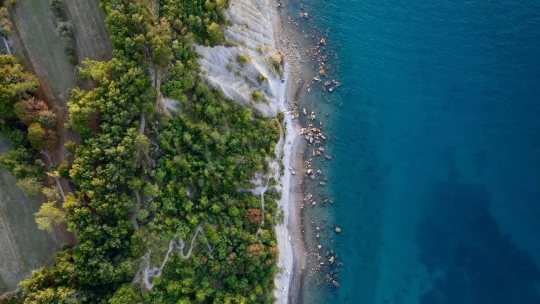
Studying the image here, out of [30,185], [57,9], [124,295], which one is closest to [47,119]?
[30,185]

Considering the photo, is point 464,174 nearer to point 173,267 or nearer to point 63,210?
point 173,267

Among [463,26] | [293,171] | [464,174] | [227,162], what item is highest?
[463,26]

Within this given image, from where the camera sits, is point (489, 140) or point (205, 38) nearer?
point (205, 38)

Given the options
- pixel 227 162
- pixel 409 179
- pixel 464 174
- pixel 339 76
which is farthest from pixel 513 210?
pixel 227 162

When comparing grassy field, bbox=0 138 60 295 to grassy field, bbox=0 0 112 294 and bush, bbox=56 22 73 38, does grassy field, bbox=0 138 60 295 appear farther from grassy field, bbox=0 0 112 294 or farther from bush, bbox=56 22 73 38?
bush, bbox=56 22 73 38

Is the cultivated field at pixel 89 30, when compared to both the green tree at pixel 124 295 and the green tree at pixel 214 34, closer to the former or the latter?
the green tree at pixel 214 34

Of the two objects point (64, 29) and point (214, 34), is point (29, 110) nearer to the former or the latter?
point (64, 29)
